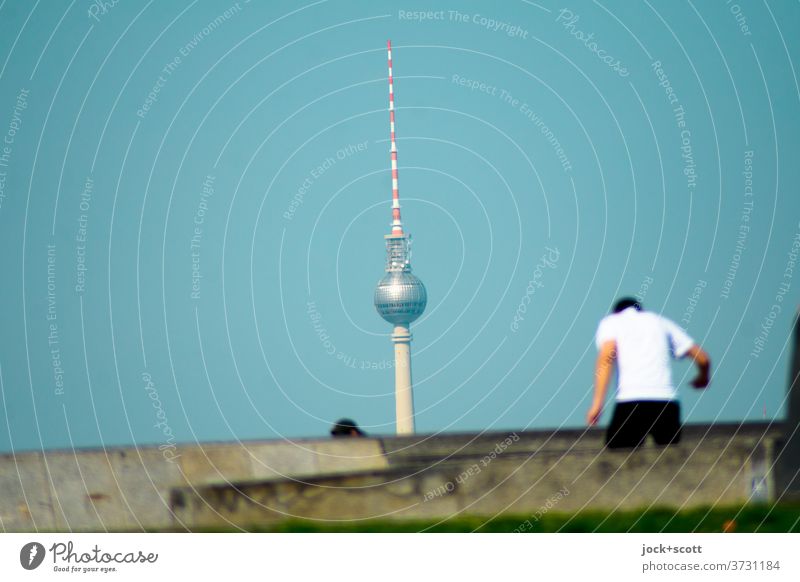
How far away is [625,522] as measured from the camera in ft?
33.0

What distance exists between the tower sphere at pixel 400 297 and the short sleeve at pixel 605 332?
16945 centimetres

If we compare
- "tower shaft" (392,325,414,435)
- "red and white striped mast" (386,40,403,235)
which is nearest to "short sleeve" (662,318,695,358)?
"red and white striped mast" (386,40,403,235)

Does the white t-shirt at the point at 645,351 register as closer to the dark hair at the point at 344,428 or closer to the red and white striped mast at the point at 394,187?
the dark hair at the point at 344,428

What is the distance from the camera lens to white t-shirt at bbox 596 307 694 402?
1078cm

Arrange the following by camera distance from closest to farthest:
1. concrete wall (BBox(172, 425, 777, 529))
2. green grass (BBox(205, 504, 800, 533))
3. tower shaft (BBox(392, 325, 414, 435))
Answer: green grass (BBox(205, 504, 800, 533))
concrete wall (BBox(172, 425, 777, 529))
tower shaft (BBox(392, 325, 414, 435))

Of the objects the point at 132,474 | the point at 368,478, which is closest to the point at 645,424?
the point at 368,478

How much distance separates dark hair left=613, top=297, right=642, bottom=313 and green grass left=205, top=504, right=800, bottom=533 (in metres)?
1.72

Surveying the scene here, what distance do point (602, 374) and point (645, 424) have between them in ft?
1.62

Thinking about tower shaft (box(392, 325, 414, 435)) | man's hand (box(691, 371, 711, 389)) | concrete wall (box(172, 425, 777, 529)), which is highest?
tower shaft (box(392, 325, 414, 435))

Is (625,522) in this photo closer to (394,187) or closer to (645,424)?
(645,424)

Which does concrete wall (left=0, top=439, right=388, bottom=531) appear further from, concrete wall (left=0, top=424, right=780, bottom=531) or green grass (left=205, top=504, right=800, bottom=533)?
green grass (left=205, top=504, right=800, bottom=533)

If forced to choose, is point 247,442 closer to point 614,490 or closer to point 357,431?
point 357,431
